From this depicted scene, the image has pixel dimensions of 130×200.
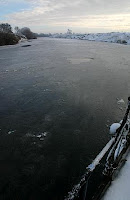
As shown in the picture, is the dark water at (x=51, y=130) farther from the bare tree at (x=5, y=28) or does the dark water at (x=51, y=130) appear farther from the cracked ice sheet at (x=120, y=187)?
the bare tree at (x=5, y=28)

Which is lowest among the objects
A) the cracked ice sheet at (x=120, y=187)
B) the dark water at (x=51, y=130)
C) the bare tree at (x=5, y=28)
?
the dark water at (x=51, y=130)

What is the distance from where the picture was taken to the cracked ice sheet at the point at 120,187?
404 centimetres

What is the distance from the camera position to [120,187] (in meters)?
4.30

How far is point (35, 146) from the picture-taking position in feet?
25.2

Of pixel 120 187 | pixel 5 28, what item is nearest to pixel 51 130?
pixel 120 187

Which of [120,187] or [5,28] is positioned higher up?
[5,28]

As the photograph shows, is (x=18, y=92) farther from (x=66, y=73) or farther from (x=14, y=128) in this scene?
(x=66, y=73)

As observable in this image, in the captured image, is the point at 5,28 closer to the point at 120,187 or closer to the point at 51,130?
the point at 51,130

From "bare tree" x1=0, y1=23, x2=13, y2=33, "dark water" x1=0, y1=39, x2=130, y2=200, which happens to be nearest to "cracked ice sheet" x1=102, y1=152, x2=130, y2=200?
"dark water" x1=0, y1=39, x2=130, y2=200

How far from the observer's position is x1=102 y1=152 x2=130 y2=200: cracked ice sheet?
404cm

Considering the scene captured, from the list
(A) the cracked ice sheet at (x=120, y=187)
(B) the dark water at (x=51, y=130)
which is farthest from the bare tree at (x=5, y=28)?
(A) the cracked ice sheet at (x=120, y=187)

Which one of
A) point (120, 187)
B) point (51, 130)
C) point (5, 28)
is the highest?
point (5, 28)

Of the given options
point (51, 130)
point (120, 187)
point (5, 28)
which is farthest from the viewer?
point (5, 28)

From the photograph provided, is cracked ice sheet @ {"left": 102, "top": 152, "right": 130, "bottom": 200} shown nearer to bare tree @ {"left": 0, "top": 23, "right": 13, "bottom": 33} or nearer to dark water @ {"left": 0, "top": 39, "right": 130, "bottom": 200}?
dark water @ {"left": 0, "top": 39, "right": 130, "bottom": 200}
